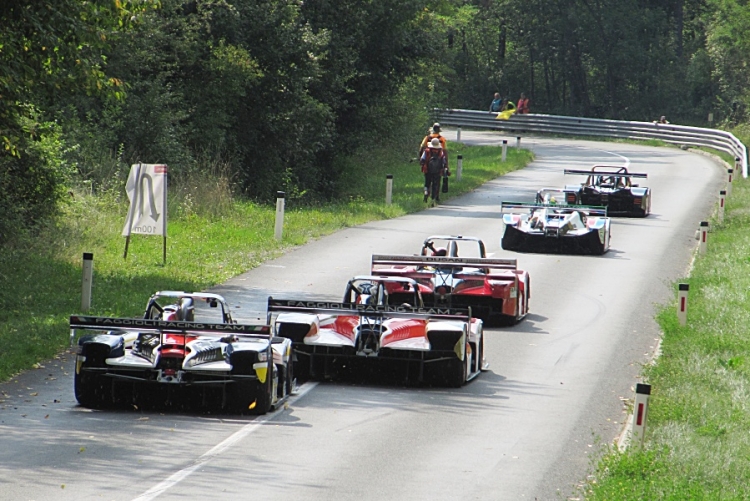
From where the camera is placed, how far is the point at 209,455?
33.7ft

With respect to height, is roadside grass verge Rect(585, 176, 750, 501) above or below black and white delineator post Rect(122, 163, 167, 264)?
below

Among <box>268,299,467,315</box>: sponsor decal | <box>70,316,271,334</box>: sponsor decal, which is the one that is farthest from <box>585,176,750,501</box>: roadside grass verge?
<box>70,316,271,334</box>: sponsor decal

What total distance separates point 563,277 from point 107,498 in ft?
47.3

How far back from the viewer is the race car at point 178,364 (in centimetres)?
1162

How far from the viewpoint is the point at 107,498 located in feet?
29.1

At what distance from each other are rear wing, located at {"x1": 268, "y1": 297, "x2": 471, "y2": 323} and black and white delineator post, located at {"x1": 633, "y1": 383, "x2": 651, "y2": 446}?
11.0 ft

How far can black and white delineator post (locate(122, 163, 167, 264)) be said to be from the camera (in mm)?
21062

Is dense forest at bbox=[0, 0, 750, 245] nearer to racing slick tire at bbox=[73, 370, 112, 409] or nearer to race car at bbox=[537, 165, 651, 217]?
racing slick tire at bbox=[73, 370, 112, 409]

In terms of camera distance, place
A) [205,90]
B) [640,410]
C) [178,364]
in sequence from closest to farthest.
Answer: [640,410] → [178,364] → [205,90]

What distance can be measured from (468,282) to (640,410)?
6.86 meters

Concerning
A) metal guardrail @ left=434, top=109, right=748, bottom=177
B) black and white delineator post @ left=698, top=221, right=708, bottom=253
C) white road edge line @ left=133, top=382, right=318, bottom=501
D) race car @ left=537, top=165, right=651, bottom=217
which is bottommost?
white road edge line @ left=133, top=382, right=318, bottom=501

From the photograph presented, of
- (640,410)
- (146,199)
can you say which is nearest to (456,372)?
(640,410)

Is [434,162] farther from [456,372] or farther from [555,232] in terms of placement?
[456,372]

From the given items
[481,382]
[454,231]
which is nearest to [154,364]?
[481,382]
